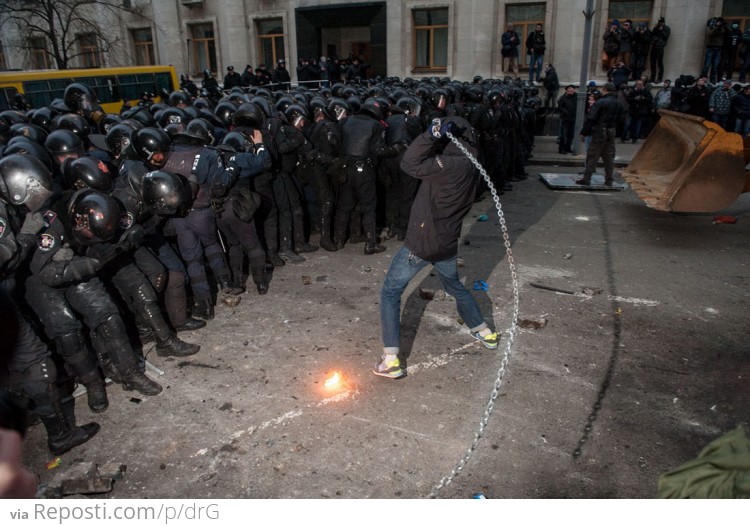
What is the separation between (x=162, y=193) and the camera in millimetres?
5141

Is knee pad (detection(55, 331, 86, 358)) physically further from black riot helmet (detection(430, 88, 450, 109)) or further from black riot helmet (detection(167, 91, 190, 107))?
black riot helmet (detection(167, 91, 190, 107))

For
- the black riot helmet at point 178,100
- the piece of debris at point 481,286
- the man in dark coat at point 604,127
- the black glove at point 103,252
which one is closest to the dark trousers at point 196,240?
the black glove at point 103,252

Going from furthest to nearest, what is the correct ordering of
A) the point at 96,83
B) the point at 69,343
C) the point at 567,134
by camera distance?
the point at 96,83 → the point at 567,134 → the point at 69,343

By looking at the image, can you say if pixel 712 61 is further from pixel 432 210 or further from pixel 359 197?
pixel 432 210

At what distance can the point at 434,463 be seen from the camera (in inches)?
150

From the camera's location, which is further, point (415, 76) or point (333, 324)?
point (415, 76)

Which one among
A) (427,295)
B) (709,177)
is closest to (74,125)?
(427,295)

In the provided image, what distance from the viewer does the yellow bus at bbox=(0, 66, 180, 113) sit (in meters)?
14.2

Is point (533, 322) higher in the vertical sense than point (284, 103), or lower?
lower

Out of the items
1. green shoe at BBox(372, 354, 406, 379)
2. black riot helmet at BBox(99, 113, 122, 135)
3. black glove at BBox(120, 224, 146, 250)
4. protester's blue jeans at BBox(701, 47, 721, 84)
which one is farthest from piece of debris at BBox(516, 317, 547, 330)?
protester's blue jeans at BBox(701, 47, 721, 84)

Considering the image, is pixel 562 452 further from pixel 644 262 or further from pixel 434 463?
pixel 644 262

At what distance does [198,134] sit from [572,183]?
8.09 meters

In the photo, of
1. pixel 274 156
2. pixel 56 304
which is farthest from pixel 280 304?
pixel 56 304

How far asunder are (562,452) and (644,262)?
14.5ft
